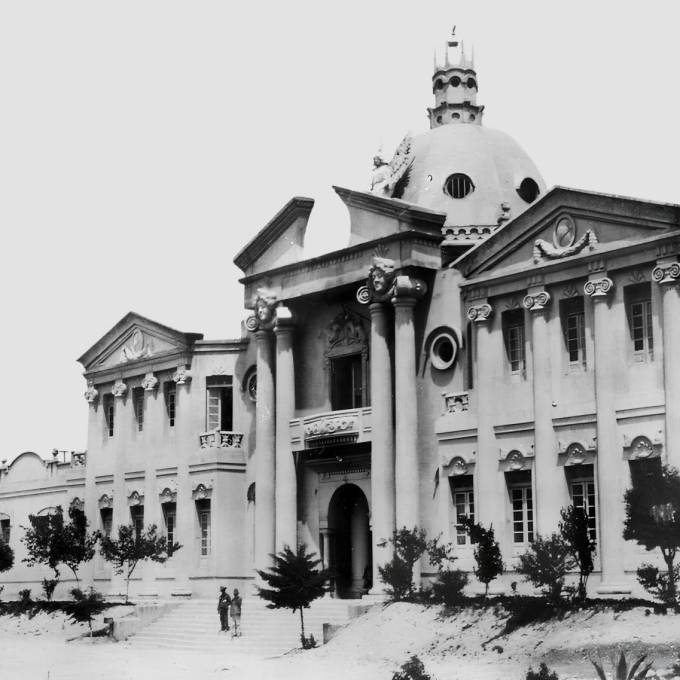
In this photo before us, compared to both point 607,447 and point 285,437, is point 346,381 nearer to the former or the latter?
point 285,437

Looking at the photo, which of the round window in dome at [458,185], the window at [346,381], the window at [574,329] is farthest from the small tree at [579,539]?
the round window in dome at [458,185]

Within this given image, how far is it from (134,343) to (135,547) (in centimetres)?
875

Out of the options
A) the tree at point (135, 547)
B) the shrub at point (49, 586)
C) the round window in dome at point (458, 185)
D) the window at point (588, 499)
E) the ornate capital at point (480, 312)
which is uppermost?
the round window in dome at point (458, 185)

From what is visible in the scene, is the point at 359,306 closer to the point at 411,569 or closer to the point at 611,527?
the point at 411,569

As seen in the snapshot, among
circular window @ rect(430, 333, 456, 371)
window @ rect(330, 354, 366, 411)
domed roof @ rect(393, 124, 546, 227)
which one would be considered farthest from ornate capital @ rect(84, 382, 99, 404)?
circular window @ rect(430, 333, 456, 371)

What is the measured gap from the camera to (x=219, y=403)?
44.8 m

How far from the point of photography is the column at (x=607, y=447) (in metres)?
30.5

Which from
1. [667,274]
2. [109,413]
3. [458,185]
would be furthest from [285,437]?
[667,274]

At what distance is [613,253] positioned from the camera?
102 feet

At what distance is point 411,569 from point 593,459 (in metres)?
5.38

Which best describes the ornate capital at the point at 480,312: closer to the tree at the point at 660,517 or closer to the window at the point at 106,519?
the tree at the point at 660,517

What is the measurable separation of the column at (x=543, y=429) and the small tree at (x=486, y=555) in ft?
5.85

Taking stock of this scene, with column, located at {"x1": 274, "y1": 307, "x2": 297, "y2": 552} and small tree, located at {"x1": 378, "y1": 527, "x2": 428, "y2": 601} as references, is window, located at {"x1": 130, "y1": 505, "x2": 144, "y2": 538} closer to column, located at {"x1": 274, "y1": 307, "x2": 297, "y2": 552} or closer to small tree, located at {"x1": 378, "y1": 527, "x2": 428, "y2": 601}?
column, located at {"x1": 274, "y1": 307, "x2": 297, "y2": 552}

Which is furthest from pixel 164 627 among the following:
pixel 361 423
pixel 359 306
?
pixel 359 306
